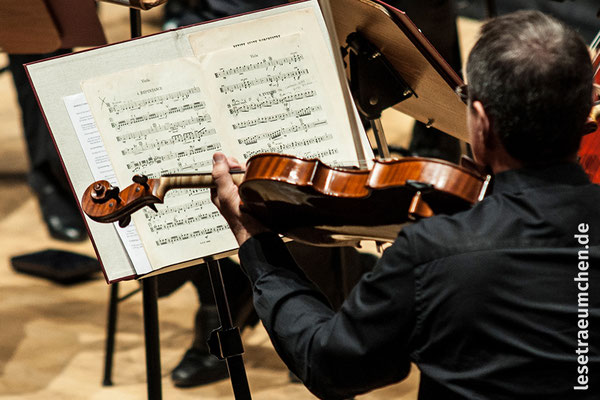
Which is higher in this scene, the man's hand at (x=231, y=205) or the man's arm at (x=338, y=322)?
the man's hand at (x=231, y=205)

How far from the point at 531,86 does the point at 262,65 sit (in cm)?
66

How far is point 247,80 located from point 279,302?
0.51 metres

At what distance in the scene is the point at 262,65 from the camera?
4.88 ft

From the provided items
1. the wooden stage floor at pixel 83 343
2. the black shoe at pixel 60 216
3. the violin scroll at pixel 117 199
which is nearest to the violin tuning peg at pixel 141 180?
the violin scroll at pixel 117 199

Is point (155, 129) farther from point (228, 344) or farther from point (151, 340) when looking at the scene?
point (151, 340)

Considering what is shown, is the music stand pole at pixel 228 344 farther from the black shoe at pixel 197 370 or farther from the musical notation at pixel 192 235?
the black shoe at pixel 197 370

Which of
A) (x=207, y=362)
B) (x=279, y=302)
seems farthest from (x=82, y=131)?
(x=207, y=362)

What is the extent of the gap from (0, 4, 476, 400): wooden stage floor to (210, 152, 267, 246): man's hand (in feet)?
3.56

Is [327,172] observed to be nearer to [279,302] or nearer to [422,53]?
[279,302]

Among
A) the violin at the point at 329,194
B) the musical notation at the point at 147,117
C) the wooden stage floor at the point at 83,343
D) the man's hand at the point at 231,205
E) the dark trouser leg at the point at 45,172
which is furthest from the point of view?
the dark trouser leg at the point at 45,172

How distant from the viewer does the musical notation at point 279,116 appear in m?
1.48

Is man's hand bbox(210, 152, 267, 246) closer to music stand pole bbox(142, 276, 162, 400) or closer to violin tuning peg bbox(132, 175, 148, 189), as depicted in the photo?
violin tuning peg bbox(132, 175, 148, 189)

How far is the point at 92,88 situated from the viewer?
1.44 meters

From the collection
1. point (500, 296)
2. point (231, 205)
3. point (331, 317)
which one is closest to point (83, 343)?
point (231, 205)
